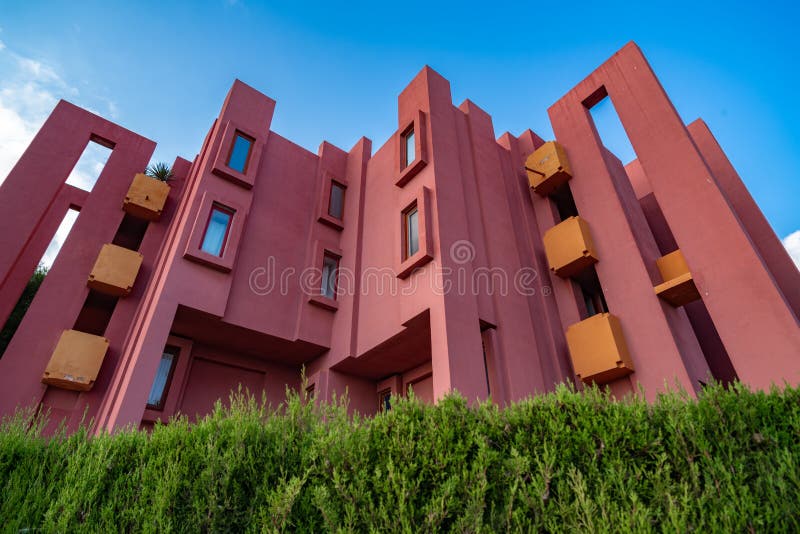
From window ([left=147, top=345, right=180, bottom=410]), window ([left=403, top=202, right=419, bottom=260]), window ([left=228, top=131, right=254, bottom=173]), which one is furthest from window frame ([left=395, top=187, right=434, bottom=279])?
window ([left=147, top=345, right=180, bottom=410])

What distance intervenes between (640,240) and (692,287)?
2123 millimetres

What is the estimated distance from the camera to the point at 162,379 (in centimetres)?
1306

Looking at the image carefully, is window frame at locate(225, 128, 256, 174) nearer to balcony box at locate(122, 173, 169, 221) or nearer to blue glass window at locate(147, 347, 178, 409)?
balcony box at locate(122, 173, 169, 221)

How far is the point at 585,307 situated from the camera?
1370cm

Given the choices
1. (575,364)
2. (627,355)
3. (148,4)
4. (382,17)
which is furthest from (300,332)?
(382,17)

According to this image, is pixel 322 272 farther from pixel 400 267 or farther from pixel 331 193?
pixel 400 267

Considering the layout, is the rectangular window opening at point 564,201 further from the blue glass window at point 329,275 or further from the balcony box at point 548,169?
the blue glass window at point 329,275

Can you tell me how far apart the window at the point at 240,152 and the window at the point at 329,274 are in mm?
4085

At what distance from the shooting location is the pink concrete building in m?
10.7

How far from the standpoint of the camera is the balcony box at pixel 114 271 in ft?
45.4

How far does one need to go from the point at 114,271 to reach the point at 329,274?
6.65 m

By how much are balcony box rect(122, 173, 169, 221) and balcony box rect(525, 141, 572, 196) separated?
13.0 meters

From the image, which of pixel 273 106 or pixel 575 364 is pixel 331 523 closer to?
pixel 575 364

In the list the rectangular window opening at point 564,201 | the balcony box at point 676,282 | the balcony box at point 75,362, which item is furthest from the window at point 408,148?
the balcony box at point 75,362
